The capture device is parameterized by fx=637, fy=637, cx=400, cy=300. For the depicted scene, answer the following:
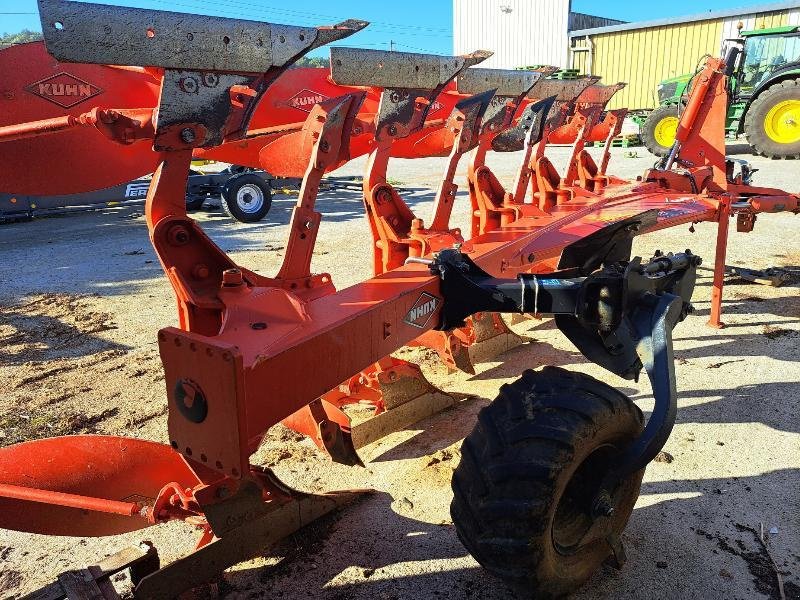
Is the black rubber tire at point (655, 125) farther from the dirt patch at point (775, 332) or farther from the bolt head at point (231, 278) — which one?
the bolt head at point (231, 278)

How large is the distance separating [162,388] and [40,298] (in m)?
3.05

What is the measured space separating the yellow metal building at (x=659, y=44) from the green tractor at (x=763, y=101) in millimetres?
7270

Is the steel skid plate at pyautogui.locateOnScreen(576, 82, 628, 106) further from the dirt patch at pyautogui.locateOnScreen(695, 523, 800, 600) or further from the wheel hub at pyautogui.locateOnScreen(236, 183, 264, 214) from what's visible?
the wheel hub at pyautogui.locateOnScreen(236, 183, 264, 214)

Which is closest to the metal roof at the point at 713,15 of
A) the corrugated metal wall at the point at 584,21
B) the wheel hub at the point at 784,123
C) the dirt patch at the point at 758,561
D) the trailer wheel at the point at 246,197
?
the corrugated metal wall at the point at 584,21

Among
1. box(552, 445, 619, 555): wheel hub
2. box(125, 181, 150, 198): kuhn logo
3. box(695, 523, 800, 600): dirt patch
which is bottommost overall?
box(695, 523, 800, 600): dirt patch

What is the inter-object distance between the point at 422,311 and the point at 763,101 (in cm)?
1419

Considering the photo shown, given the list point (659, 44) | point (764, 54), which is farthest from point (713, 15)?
point (764, 54)

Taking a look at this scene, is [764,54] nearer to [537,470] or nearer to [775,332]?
[775,332]

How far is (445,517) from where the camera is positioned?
2811 mm

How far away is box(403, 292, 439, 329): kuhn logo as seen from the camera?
7.48 feet

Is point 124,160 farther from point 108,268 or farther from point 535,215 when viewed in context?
point 108,268

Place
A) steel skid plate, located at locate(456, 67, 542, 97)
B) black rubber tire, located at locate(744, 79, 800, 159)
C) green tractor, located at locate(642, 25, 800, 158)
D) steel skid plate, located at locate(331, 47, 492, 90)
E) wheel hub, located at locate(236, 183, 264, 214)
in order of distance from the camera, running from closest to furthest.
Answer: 1. steel skid plate, located at locate(331, 47, 492, 90)
2. steel skid plate, located at locate(456, 67, 542, 97)
3. wheel hub, located at locate(236, 183, 264, 214)
4. black rubber tire, located at locate(744, 79, 800, 159)
5. green tractor, located at locate(642, 25, 800, 158)

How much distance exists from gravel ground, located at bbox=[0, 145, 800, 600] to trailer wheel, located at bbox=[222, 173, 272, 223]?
346 centimetres

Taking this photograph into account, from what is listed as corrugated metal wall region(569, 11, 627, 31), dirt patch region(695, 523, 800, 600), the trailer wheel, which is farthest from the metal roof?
dirt patch region(695, 523, 800, 600)
